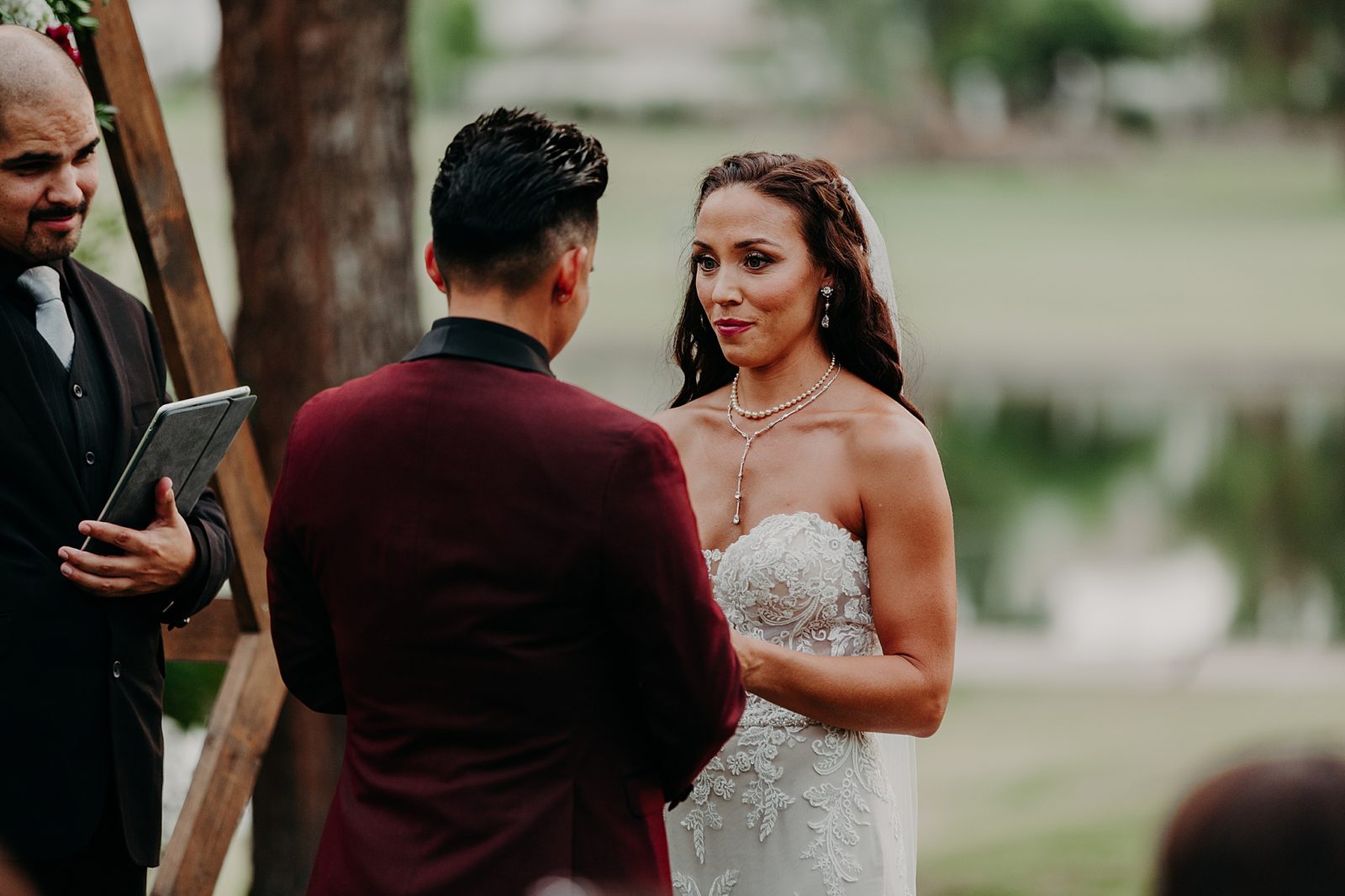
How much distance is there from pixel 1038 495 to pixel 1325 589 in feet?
21.1

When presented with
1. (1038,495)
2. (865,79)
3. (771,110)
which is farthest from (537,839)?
(771,110)

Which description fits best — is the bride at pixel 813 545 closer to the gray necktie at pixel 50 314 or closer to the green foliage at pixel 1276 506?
the gray necktie at pixel 50 314

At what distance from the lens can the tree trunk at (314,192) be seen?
5.32 m

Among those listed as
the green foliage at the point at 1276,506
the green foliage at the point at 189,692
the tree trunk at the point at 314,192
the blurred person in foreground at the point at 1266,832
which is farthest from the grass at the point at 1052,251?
the blurred person in foreground at the point at 1266,832

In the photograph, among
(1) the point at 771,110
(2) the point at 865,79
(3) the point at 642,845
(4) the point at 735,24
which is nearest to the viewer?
(3) the point at 642,845

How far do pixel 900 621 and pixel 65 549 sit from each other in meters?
1.52

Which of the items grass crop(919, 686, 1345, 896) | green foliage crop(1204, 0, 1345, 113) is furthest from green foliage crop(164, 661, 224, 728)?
green foliage crop(1204, 0, 1345, 113)

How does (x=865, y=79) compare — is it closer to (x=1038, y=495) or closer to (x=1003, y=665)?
(x=1038, y=495)

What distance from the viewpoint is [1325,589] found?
16719 mm

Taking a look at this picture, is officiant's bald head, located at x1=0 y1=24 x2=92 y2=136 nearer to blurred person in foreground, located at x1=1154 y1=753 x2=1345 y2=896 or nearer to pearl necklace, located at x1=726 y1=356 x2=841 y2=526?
pearl necklace, located at x1=726 y1=356 x2=841 y2=526

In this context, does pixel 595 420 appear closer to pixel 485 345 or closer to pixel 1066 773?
pixel 485 345

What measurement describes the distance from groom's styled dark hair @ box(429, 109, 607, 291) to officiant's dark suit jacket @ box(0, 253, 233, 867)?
941 millimetres

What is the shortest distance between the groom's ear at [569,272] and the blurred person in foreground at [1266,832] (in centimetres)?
117

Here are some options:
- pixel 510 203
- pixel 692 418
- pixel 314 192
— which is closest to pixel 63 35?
pixel 510 203
